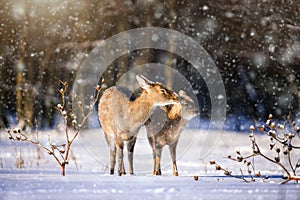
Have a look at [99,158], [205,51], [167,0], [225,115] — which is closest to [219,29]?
[205,51]

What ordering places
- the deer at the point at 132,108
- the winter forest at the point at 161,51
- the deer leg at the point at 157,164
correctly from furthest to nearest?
the winter forest at the point at 161,51
the deer leg at the point at 157,164
the deer at the point at 132,108

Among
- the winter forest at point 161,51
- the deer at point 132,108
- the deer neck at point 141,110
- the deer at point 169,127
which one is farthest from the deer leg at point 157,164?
the winter forest at point 161,51

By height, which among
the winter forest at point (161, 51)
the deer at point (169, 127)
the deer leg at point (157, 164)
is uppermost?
the winter forest at point (161, 51)

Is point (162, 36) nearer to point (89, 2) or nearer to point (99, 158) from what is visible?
point (89, 2)

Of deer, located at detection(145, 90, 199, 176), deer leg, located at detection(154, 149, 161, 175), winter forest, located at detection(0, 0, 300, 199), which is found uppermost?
winter forest, located at detection(0, 0, 300, 199)

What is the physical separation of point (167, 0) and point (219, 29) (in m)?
1.81

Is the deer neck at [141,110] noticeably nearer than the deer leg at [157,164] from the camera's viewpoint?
Yes

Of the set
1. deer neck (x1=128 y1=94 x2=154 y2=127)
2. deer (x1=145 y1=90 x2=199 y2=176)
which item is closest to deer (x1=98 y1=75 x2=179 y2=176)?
deer neck (x1=128 y1=94 x2=154 y2=127)

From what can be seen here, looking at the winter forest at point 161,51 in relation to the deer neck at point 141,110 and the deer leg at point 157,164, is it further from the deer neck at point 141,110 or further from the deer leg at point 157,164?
the deer neck at point 141,110

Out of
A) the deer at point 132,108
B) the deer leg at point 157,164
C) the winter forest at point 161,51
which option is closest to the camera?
the deer at point 132,108

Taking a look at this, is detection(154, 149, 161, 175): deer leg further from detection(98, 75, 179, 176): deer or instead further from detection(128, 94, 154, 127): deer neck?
detection(128, 94, 154, 127): deer neck

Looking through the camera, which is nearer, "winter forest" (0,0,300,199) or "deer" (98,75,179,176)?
"deer" (98,75,179,176)

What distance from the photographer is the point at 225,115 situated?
11820 millimetres

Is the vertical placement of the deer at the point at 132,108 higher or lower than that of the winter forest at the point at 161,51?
lower
